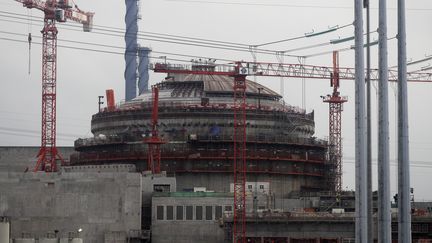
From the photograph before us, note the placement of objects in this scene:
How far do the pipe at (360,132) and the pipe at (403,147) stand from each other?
6.12m

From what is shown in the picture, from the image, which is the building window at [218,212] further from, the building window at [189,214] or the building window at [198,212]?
the building window at [189,214]

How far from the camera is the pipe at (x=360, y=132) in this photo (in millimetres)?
92438

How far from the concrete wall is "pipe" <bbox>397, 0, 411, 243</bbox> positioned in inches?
3235

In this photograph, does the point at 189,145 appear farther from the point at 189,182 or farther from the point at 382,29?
the point at 382,29

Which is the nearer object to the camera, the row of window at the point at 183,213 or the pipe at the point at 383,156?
the pipe at the point at 383,156

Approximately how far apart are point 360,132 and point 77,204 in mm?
76905

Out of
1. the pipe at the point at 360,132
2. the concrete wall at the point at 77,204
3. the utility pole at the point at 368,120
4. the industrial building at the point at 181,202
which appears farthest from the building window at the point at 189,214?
the utility pole at the point at 368,120

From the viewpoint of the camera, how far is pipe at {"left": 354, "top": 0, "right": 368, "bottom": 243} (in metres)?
92.4

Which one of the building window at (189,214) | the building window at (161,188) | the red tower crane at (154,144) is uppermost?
the red tower crane at (154,144)

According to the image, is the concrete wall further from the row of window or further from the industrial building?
the row of window

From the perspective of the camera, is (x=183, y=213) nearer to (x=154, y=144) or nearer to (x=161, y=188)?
(x=161, y=188)

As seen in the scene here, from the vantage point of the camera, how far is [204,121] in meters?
199

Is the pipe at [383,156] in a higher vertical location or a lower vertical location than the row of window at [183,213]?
higher

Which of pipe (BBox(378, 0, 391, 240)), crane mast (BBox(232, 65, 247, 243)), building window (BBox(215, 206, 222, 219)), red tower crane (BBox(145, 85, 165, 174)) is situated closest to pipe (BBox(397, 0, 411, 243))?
pipe (BBox(378, 0, 391, 240))
